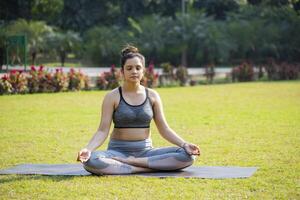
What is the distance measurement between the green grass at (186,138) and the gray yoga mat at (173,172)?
0.21 metres

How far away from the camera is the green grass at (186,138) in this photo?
6.96 metres

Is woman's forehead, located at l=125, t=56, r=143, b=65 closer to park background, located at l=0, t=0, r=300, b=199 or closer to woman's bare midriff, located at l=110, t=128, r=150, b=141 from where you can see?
woman's bare midriff, located at l=110, t=128, r=150, b=141

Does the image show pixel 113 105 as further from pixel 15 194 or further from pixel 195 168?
pixel 15 194

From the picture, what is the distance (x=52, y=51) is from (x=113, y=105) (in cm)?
3254

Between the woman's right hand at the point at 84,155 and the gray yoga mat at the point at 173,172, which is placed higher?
the woman's right hand at the point at 84,155

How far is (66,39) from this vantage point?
134ft

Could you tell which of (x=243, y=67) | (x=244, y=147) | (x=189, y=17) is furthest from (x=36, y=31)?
(x=244, y=147)

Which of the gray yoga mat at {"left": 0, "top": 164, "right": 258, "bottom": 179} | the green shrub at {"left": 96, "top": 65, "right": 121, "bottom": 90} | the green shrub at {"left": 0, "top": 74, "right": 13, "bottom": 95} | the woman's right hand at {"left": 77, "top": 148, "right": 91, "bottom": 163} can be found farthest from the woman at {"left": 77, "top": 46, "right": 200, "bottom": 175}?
the green shrub at {"left": 96, "top": 65, "right": 121, "bottom": 90}

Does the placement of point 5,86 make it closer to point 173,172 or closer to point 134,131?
point 134,131

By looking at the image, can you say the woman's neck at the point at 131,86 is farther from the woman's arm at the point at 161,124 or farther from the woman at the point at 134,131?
the woman's arm at the point at 161,124

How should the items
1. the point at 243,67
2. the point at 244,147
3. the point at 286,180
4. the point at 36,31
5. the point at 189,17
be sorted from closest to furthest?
the point at 286,180 < the point at 244,147 < the point at 243,67 < the point at 36,31 < the point at 189,17

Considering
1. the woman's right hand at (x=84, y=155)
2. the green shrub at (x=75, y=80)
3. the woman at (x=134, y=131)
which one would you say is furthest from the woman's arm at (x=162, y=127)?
the green shrub at (x=75, y=80)

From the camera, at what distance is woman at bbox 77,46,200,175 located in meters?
7.99

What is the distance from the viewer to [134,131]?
324 inches
